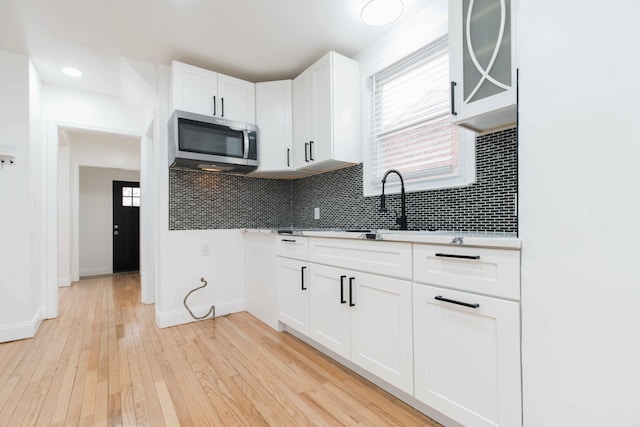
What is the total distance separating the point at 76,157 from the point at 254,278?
3953 millimetres

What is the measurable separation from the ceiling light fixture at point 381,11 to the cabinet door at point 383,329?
5.72 feet

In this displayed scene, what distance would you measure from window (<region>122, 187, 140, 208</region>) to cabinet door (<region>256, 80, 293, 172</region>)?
4.33 m

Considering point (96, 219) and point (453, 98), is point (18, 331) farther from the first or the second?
point (453, 98)

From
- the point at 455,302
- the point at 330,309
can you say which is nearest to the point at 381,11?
the point at 455,302

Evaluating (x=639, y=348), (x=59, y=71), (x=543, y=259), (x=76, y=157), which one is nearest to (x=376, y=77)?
(x=543, y=259)

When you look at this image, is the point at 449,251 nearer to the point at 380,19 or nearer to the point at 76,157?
the point at 380,19

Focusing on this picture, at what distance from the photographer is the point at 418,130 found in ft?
7.27

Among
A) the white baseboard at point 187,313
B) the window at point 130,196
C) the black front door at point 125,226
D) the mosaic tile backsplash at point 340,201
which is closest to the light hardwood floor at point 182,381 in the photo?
the white baseboard at point 187,313

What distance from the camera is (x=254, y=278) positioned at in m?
3.03

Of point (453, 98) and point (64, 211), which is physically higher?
point (453, 98)

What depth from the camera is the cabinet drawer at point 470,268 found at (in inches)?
43.9

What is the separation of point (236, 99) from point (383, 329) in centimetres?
249

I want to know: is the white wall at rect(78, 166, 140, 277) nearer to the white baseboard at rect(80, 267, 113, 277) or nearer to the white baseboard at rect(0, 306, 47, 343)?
the white baseboard at rect(80, 267, 113, 277)

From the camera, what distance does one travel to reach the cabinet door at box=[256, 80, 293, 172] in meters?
3.02
